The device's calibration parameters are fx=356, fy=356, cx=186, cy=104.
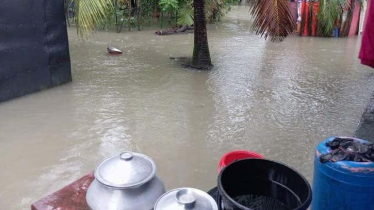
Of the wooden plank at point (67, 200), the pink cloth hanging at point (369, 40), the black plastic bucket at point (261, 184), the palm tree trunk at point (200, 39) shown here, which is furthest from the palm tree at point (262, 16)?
the wooden plank at point (67, 200)

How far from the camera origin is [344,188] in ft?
7.83

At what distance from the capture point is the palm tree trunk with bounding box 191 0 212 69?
7.56 m

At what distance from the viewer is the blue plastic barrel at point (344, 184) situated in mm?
2307

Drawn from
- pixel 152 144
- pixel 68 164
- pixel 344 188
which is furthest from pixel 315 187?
pixel 68 164

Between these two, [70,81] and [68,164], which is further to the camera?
[70,81]

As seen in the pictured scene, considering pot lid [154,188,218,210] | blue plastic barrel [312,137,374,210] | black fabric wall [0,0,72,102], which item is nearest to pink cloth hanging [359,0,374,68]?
blue plastic barrel [312,137,374,210]

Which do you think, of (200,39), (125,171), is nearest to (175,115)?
(200,39)

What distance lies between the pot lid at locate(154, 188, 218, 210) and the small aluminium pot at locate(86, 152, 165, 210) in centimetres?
15

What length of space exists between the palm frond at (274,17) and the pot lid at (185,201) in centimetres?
402

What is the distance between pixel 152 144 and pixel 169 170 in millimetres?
657

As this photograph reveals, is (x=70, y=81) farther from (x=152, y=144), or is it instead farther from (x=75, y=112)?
(x=152, y=144)

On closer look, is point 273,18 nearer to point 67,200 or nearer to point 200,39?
point 200,39

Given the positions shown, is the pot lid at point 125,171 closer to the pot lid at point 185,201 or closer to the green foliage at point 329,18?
the pot lid at point 185,201

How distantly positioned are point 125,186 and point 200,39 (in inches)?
247
